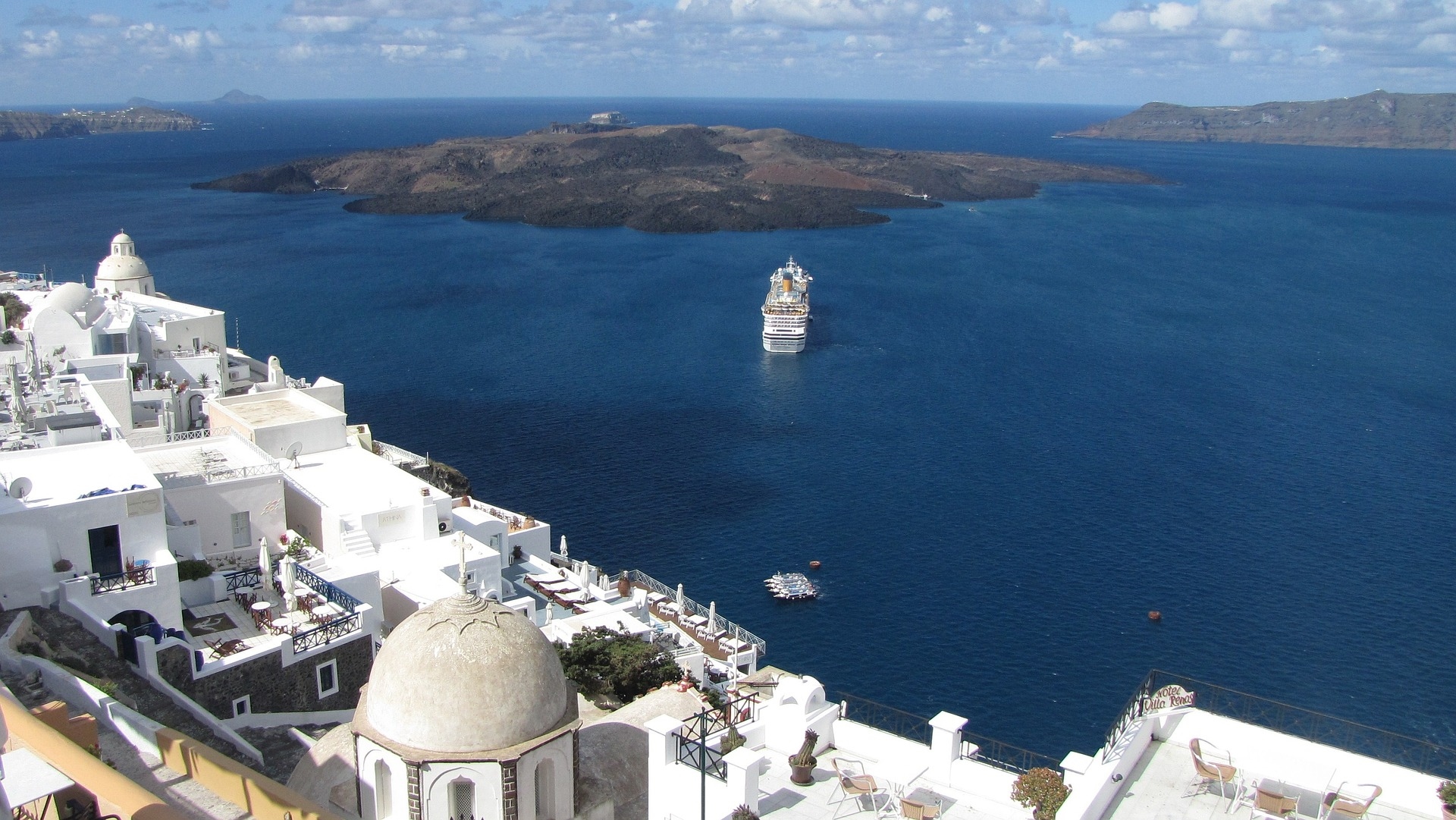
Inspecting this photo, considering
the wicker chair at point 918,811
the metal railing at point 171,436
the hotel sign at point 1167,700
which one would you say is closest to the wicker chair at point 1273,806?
the hotel sign at point 1167,700

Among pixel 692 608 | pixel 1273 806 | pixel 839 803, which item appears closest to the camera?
pixel 1273 806

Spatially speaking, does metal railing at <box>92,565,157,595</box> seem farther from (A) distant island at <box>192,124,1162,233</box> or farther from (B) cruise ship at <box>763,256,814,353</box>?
(A) distant island at <box>192,124,1162,233</box>

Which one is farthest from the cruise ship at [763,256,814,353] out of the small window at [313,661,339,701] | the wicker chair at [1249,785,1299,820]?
the wicker chair at [1249,785,1299,820]

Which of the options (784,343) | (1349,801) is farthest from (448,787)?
(784,343)

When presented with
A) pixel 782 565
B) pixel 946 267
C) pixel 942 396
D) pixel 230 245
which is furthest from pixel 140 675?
pixel 230 245

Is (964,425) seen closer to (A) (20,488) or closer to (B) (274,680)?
(B) (274,680)

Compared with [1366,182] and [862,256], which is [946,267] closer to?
[862,256]
